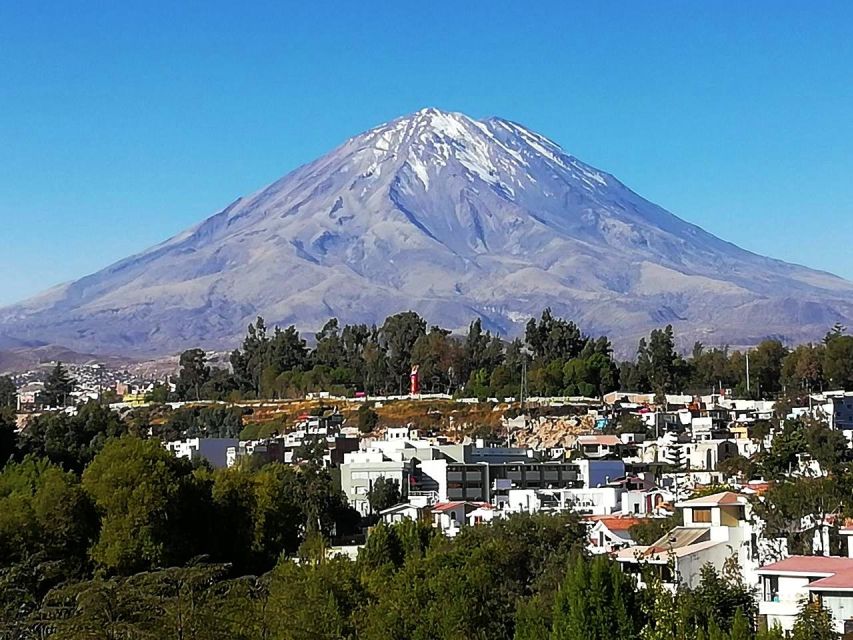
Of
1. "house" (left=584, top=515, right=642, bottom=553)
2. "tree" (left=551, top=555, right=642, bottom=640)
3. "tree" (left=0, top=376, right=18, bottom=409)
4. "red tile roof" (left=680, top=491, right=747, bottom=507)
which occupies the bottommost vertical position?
"tree" (left=551, top=555, right=642, bottom=640)

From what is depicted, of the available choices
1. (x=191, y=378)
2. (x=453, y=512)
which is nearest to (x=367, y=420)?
(x=191, y=378)

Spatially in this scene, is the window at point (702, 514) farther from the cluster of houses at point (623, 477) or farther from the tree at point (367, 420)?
the tree at point (367, 420)

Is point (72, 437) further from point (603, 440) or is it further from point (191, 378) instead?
point (191, 378)

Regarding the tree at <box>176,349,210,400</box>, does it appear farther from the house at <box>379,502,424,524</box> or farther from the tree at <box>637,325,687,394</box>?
the house at <box>379,502,424,524</box>

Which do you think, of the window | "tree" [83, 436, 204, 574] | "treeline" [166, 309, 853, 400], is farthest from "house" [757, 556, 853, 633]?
Answer: "treeline" [166, 309, 853, 400]

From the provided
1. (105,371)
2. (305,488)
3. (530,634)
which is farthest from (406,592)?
(105,371)
